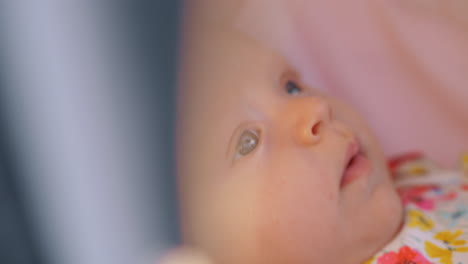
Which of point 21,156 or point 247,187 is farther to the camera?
point 247,187

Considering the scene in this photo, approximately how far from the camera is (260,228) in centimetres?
66

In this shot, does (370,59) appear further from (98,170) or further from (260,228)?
(98,170)

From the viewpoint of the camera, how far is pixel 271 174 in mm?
701

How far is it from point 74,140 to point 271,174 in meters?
0.30

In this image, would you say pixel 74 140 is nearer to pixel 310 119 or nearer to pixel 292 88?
pixel 310 119

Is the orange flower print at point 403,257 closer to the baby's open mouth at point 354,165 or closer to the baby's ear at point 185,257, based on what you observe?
the baby's open mouth at point 354,165

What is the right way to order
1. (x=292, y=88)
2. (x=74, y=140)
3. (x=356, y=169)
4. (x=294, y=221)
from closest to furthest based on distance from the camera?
(x=74, y=140) < (x=294, y=221) < (x=356, y=169) < (x=292, y=88)

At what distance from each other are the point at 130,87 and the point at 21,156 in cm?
13

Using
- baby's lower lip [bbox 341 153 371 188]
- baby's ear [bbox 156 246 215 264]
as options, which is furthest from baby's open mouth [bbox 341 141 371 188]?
baby's ear [bbox 156 246 215 264]

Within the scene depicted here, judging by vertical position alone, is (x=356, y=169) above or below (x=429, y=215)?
above

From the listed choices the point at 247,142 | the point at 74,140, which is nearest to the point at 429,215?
the point at 247,142

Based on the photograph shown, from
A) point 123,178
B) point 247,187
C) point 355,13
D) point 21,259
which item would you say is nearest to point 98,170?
point 123,178

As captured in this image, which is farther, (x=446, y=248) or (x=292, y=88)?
(x=292, y=88)

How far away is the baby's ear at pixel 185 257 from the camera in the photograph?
0.56 meters
